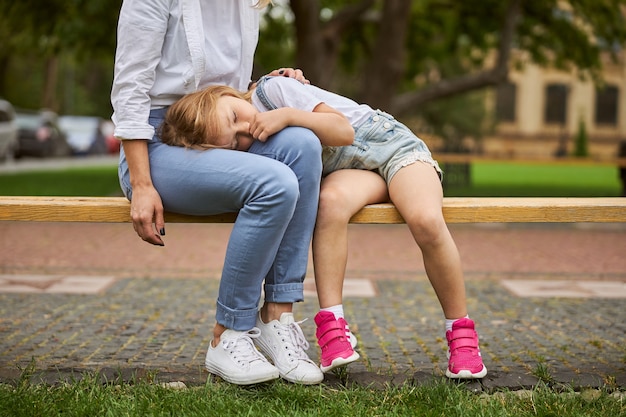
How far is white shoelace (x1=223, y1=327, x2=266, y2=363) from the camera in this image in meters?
3.26

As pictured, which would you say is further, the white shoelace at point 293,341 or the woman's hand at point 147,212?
the white shoelace at point 293,341

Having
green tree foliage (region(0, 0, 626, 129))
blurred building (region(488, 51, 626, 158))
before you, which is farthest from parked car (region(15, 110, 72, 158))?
blurred building (region(488, 51, 626, 158))

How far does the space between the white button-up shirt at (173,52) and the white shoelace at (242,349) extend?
33.1 inches

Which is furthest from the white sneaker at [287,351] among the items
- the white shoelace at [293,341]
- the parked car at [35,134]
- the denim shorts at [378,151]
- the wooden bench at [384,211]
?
the parked car at [35,134]

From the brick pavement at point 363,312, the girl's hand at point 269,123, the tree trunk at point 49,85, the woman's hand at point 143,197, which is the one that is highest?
the girl's hand at point 269,123

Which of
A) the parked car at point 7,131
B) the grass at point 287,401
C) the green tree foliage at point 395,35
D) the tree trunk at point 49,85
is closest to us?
the grass at point 287,401

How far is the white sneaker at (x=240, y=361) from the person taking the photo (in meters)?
3.23

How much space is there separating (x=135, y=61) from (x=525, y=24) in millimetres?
15715

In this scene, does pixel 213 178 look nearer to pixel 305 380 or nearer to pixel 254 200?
pixel 254 200

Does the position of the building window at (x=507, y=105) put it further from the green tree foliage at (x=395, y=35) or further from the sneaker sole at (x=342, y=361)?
the sneaker sole at (x=342, y=361)

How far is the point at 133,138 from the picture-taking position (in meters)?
3.28

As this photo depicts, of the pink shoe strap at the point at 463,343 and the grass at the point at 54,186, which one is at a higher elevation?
the pink shoe strap at the point at 463,343

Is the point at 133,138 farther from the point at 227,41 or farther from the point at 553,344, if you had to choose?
the point at 553,344

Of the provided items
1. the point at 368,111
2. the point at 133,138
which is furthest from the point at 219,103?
the point at 368,111
